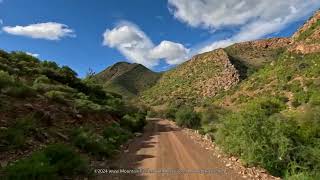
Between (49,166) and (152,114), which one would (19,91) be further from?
(152,114)

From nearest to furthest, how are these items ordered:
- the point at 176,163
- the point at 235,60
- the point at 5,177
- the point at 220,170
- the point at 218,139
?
the point at 5,177 < the point at 220,170 < the point at 176,163 < the point at 218,139 < the point at 235,60

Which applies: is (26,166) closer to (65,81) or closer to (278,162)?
(278,162)

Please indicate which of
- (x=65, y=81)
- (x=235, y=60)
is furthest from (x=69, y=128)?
(x=235, y=60)

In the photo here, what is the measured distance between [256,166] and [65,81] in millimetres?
24303

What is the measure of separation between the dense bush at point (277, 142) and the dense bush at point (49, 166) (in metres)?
6.82

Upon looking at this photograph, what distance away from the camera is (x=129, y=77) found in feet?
435

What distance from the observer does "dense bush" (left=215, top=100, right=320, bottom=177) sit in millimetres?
12981

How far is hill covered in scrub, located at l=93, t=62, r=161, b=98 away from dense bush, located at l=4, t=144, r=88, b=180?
100352mm

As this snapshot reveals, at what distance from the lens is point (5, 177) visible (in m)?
8.91

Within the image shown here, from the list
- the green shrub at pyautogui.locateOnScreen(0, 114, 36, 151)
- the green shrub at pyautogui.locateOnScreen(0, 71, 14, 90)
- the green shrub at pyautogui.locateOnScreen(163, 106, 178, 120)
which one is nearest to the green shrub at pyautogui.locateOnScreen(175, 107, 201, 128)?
the green shrub at pyautogui.locateOnScreen(163, 106, 178, 120)

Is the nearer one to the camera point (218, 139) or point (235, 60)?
point (218, 139)

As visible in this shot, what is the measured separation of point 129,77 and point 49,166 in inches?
4845

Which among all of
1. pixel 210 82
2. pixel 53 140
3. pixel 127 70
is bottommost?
pixel 53 140

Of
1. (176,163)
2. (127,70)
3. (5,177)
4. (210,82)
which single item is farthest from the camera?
(127,70)
